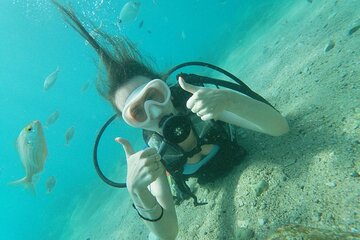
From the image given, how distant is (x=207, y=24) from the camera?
128 feet

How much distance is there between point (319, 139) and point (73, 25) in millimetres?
2919

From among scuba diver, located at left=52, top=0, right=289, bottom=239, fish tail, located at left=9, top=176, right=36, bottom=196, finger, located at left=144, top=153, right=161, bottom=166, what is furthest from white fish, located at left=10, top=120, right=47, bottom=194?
finger, located at left=144, top=153, right=161, bottom=166

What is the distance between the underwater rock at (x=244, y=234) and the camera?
7.72ft

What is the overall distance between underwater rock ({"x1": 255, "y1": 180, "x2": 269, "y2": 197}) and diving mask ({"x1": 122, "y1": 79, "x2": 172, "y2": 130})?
115 centimetres

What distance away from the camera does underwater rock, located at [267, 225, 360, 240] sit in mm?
1483

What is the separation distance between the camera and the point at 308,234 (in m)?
1.55

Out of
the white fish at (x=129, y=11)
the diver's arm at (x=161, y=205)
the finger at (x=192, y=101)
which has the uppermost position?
the white fish at (x=129, y=11)

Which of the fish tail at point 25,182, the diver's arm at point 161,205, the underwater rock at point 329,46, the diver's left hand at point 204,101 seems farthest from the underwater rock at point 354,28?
the fish tail at point 25,182

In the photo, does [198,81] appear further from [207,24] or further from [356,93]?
[207,24]

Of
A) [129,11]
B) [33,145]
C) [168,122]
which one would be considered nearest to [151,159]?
[168,122]

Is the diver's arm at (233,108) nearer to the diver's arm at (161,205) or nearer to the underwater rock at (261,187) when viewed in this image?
the underwater rock at (261,187)

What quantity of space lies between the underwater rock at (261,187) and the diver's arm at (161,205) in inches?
33.9

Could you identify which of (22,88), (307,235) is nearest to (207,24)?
(307,235)

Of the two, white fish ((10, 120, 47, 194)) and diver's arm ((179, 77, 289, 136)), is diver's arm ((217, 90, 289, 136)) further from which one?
white fish ((10, 120, 47, 194))
